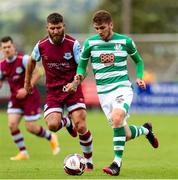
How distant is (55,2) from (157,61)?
31112 millimetres

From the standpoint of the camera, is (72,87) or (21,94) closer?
(72,87)

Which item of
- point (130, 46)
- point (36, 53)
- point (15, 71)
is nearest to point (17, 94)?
point (15, 71)

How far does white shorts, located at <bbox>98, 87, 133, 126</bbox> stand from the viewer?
12664 millimetres

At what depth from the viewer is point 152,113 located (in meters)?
33.7

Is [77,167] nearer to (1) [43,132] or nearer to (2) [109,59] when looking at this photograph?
(2) [109,59]

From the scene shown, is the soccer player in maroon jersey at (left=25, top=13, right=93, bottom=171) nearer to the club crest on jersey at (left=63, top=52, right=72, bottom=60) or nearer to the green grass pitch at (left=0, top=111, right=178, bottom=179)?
the club crest on jersey at (left=63, top=52, right=72, bottom=60)

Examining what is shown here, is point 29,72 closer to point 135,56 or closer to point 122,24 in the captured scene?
point 135,56

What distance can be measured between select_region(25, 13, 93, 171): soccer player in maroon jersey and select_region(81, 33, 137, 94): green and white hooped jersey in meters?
0.84

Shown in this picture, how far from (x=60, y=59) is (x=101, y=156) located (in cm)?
426

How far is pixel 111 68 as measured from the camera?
42.1ft

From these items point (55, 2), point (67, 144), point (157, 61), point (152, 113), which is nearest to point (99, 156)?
point (67, 144)

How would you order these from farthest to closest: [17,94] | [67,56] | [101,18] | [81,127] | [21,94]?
[17,94]
[21,94]
[67,56]
[81,127]
[101,18]

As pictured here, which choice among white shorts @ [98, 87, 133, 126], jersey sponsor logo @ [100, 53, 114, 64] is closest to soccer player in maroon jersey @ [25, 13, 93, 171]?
white shorts @ [98, 87, 133, 126]

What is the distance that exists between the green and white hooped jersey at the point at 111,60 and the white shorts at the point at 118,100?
77 millimetres
